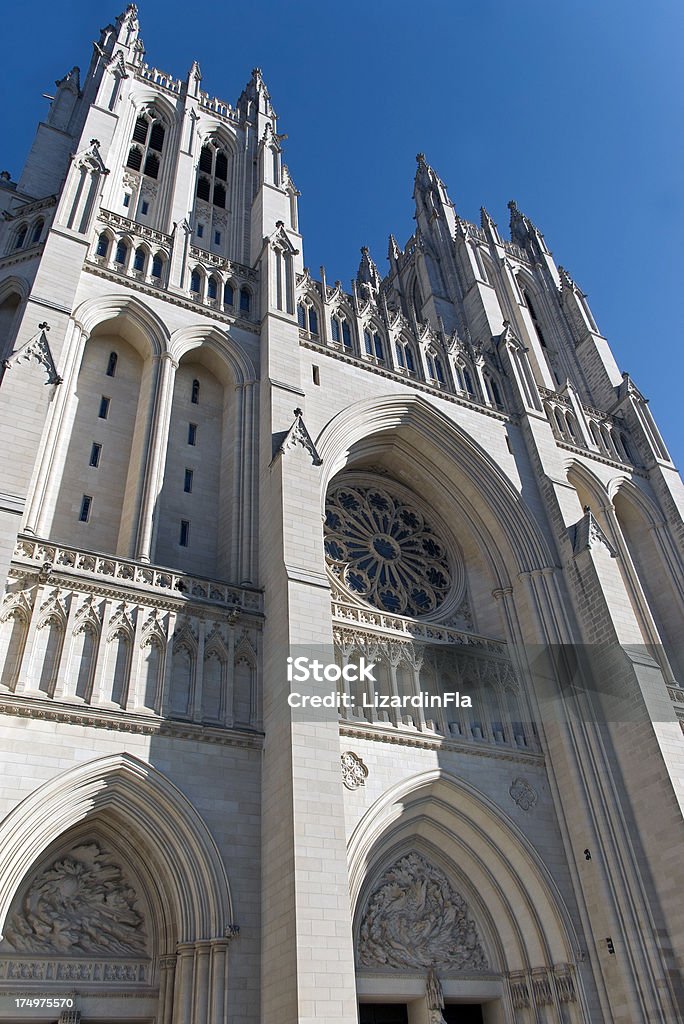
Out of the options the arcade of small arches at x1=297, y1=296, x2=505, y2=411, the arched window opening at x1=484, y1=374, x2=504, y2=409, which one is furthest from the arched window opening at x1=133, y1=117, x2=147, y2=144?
the arched window opening at x1=484, y1=374, x2=504, y2=409

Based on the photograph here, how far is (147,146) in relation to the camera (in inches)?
846

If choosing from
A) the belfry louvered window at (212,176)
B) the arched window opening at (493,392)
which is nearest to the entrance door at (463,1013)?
the arched window opening at (493,392)

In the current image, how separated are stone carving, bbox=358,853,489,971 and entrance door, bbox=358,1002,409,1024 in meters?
0.62

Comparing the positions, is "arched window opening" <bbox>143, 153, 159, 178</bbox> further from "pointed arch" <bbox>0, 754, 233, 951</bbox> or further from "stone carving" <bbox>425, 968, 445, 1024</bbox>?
"stone carving" <bbox>425, 968, 445, 1024</bbox>

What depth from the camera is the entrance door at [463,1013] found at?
11789 millimetres

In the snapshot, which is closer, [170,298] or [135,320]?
[135,320]

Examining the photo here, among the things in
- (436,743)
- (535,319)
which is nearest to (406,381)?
(436,743)

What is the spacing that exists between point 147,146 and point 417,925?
20772 millimetres

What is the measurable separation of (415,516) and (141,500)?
25.1 ft

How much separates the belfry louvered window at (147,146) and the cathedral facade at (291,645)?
0.13 m

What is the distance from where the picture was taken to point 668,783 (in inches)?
498

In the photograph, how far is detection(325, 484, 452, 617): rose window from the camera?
16188 mm

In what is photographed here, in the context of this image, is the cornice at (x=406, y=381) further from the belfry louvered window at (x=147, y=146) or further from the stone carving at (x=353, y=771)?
the stone carving at (x=353, y=771)

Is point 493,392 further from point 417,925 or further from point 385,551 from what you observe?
point 417,925
